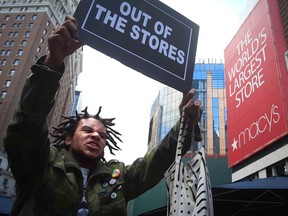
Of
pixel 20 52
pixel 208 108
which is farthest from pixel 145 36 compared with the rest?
pixel 20 52

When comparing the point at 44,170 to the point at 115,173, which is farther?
the point at 115,173

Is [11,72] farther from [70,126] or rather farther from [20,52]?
[70,126]

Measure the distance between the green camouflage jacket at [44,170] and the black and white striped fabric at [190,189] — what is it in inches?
14.8

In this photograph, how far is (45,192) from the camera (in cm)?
182

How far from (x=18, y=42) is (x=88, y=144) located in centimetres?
6649

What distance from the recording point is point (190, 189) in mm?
1641

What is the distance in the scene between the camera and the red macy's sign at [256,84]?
1112 cm

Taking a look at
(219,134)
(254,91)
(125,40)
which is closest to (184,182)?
(125,40)

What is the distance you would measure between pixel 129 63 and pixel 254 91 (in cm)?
1199

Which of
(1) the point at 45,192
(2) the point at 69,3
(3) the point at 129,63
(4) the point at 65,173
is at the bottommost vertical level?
(1) the point at 45,192

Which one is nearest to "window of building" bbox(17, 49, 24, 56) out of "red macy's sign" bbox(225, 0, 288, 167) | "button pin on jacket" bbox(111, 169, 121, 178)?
"red macy's sign" bbox(225, 0, 288, 167)

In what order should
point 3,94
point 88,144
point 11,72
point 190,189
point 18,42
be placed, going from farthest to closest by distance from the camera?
point 18,42 < point 11,72 < point 3,94 < point 88,144 < point 190,189

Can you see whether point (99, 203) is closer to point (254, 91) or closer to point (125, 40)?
point (125, 40)

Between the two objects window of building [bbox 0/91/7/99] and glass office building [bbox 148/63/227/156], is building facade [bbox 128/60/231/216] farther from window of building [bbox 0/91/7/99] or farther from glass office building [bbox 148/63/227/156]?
Answer: window of building [bbox 0/91/7/99]
